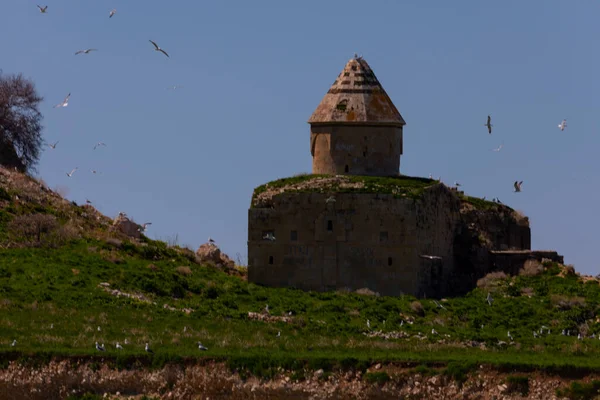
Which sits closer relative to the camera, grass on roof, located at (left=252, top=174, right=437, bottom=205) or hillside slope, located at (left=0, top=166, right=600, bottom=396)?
hillside slope, located at (left=0, top=166, right=600, bottom=396)

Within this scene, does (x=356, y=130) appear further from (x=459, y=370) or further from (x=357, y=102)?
(x=459, y=370)

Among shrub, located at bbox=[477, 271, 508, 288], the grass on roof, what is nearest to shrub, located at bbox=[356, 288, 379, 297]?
the grass on roof

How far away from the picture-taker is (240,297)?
52.1 meters

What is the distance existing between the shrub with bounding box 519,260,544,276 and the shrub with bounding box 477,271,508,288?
19.6 inches

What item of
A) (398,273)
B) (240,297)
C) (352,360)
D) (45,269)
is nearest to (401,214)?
(398,273)

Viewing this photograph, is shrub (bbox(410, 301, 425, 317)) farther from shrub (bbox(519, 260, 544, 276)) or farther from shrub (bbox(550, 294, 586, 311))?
shrub (bbox(519, 260, 544, 276))

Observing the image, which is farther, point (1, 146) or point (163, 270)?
point (1, 146)

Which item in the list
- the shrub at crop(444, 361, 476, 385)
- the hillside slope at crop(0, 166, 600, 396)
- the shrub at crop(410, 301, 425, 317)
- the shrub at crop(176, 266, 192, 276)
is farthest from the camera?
the shrub at crop(176, 266, 192, 276)

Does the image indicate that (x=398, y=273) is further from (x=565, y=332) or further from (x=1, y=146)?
(x=1, y=146)

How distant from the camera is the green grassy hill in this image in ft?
143

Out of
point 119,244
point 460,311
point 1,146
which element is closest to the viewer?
point 460,311

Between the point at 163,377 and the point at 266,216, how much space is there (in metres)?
12.8

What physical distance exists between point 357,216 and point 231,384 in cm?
1277

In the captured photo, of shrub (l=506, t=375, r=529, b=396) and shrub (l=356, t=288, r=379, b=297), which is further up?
shrub (l=356, t=288, r=379, b=297)
